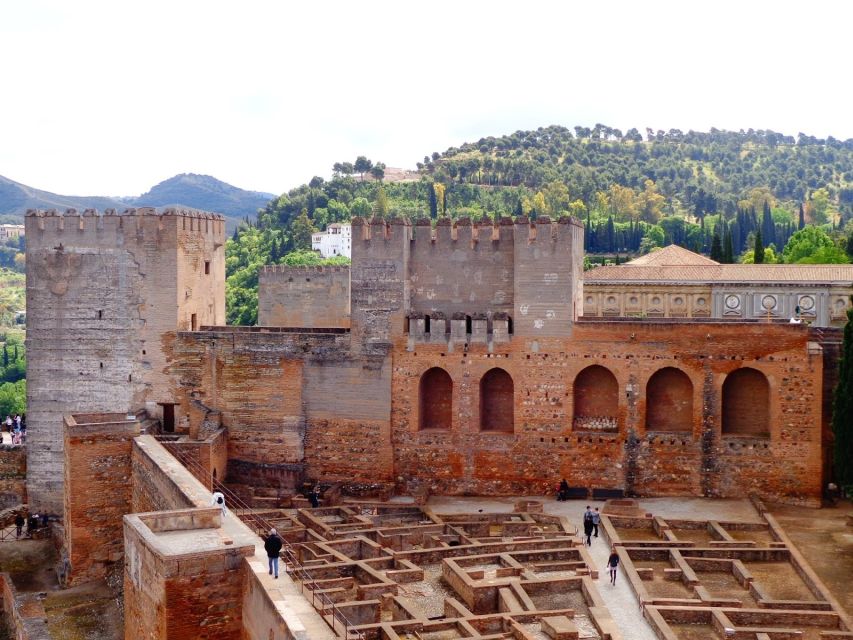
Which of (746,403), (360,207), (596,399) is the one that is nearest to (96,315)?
(596,399)

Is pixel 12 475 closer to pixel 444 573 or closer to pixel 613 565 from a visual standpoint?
pixel 444 573

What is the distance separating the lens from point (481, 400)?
32.6 metres

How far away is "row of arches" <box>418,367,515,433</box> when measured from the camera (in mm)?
32469

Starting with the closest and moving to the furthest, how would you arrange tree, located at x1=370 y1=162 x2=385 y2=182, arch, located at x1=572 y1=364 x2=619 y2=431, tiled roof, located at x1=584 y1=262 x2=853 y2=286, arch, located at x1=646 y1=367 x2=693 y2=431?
arch, located at x1=646 y1=367 x2=693 y2=431 < arch, located at x1=572 y1=364 x2=619 y2=431 < tiled roof, located at x1=584 y1=262 x2=853 y2=286 < tree, located at x1=370 y1=162 x2=385 y2=182

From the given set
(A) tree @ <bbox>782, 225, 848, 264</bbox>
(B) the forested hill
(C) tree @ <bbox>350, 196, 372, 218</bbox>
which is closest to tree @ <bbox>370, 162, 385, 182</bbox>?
(B) the forested hill

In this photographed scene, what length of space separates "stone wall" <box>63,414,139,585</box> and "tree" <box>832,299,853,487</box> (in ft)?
61.3

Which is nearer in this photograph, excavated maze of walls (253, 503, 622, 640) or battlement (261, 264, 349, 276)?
excavated maze of walls (253, 503, 622, 640)

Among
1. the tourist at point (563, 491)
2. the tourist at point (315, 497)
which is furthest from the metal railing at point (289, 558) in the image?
the tourist at point (563, 491)

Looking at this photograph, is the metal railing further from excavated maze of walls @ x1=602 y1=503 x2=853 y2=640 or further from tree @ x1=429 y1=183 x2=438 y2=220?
tree @ x1=429 y1=183 x2=438 y2=220

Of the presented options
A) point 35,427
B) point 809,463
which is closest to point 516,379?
point 809,463

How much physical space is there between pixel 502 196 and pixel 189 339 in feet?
313

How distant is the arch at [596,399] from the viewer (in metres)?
31.8

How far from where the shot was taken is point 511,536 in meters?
27.6

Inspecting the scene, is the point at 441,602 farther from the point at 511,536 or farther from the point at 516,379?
the point at 516,379
